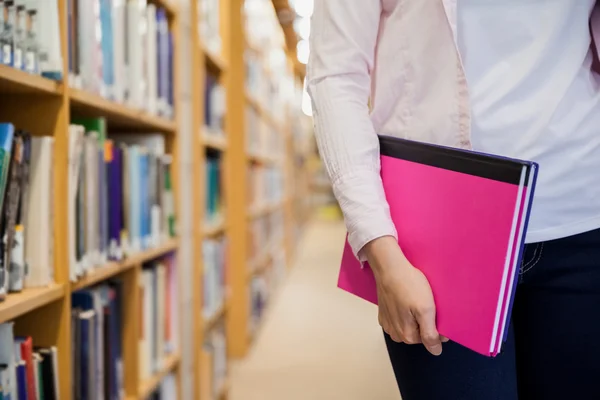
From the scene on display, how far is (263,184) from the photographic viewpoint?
166 inches

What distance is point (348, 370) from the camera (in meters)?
2.89

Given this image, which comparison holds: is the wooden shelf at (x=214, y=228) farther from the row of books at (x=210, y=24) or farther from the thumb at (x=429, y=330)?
the thumb at (x=429, y=330)

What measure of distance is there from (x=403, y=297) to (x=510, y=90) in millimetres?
307

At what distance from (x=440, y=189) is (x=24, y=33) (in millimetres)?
773

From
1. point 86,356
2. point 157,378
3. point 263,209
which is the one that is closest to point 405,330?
point 86,356

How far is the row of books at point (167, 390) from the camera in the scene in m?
1.83

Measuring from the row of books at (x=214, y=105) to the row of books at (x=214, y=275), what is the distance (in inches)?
20.2

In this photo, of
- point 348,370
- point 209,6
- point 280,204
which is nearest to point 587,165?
point 209,6

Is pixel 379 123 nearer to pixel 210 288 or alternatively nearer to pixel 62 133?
pixel 62 133

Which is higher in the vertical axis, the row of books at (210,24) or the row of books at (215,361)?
the row of books at (210,24)

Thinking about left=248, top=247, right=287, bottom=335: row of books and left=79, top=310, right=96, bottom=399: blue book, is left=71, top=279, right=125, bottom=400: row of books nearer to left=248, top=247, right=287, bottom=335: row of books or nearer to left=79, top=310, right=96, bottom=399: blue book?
left=79, top=310, right=96, bottom=399: blue book

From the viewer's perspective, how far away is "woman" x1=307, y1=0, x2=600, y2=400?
0.73 m

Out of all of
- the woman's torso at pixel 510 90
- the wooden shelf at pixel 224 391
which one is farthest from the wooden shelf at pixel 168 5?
the wooden shelf at pixel 224 391

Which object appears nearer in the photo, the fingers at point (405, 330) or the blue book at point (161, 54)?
the fingers at point (405, 330)
